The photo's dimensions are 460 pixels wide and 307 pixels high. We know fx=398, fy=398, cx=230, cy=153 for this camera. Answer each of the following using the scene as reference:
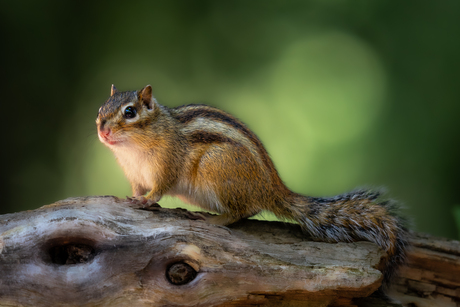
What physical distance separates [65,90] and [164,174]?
206cm

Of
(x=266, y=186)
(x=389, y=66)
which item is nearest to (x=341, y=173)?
(x=389, y=66)

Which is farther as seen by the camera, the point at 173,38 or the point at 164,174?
the point at 173,38

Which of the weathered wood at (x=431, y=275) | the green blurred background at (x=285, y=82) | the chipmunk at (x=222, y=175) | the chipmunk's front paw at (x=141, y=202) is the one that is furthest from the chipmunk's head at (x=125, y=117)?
the weathered wood at (x=431, y=275)

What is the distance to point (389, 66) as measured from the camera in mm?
4098

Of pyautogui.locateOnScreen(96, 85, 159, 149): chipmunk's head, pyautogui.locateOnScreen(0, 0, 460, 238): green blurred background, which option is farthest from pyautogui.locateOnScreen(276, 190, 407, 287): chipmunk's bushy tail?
pyautogui.locateOnScreen(0, 0, 460, 238): green blurred background

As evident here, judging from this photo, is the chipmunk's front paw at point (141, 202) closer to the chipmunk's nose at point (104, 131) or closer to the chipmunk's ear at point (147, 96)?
the chipmunk's nose at point (104, 131)

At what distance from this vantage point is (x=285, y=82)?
13.3 ft

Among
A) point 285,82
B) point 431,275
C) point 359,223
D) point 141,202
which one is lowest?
point 431,275

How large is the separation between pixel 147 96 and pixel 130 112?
0.57 feet

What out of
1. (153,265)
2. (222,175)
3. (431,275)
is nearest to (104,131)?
(222,175)

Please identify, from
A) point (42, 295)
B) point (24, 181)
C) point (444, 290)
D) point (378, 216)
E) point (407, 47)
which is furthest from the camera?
point (407, 47)

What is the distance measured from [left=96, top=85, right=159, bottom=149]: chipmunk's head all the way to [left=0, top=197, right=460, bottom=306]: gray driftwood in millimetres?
409

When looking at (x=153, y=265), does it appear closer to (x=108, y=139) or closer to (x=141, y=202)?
(x=141, y=202)

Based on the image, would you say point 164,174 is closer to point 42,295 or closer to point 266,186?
point 266,186
